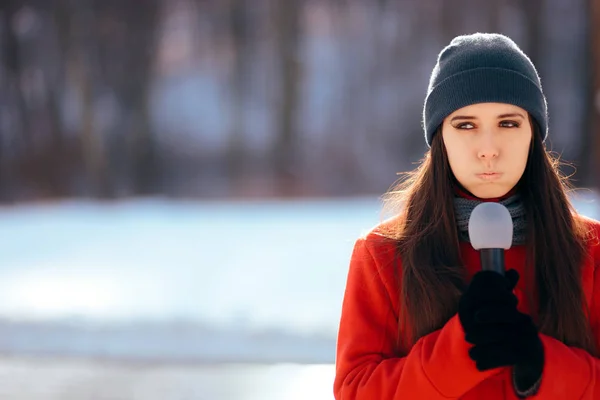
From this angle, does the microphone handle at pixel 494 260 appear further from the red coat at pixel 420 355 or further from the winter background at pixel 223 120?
the winter background at pixel 223 120

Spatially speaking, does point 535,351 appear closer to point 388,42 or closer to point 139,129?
point 388,42

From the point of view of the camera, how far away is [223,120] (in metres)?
6.72

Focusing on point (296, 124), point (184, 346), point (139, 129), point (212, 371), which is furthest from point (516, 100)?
point (139, 129)

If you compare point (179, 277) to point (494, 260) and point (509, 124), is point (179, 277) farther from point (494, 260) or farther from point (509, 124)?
point (494, 260)

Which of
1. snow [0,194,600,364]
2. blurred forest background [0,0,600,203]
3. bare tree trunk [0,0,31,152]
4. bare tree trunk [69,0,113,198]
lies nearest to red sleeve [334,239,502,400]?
snow [0,194,600,364]

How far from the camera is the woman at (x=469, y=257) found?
127cm

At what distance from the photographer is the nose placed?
4.35 ft

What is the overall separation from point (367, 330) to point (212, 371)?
255cm

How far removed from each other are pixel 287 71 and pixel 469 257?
5.32 meters

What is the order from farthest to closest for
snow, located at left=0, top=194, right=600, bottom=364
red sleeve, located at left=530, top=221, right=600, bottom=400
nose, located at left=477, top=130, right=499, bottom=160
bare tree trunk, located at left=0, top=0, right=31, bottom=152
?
1. bare tree trunk, located at left=0, top=0, right=31, bottom=152
2. snow, located at left=0, top=194, right=600, bottom=364
3. nose, located at left=477, top=130, right=499, bottom=160
4. red sleeve, located at left=530, top=221, right=600, bottom=400

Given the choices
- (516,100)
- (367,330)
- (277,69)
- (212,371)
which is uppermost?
(277,69)

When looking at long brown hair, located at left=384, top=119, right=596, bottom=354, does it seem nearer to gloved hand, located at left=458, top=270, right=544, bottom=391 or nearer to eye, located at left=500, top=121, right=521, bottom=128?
eye, located at left=500, top=121, right=521, bottom=128

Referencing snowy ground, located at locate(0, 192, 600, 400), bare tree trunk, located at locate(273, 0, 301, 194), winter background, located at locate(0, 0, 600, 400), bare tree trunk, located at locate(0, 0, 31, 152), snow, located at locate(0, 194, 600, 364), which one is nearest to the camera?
snowy ground, located at locate(0, 192, 600, 400)

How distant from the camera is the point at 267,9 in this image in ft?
21.7
